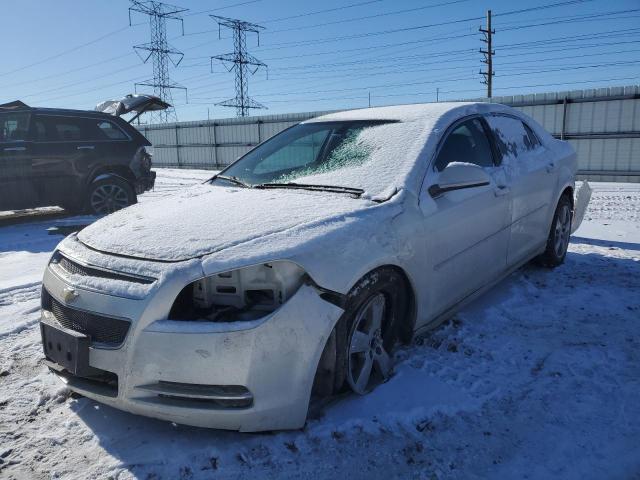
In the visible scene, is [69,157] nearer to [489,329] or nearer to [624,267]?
[489,329]

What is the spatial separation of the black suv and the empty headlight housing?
257 inches

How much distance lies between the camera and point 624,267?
16.0 feet

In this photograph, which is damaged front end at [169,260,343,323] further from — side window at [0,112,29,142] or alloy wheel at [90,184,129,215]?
side window at [0,112,29,142]

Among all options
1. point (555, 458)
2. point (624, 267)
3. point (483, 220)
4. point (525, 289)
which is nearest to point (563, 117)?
point (624, 267)

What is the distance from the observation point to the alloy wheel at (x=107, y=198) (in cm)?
800

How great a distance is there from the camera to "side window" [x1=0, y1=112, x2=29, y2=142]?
754 cm

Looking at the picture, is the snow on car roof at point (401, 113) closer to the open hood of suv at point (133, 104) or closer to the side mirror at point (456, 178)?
the side mirror at point (456, 178)

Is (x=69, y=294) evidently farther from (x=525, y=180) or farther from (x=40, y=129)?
(x=40, y=129)

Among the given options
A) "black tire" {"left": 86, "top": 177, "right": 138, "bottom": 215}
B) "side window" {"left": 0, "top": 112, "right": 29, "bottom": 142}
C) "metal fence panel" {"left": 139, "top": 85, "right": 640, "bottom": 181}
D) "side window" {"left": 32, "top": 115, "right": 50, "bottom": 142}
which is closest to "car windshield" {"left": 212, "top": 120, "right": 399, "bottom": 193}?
"black tire" {"left": 86, "top": 177, "right": 138, "bottom": 215}

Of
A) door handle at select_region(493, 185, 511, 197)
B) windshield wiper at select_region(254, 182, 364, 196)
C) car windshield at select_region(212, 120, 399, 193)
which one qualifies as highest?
car windshield at select_region(212, 120, 399, 193)

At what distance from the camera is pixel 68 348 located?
220cm

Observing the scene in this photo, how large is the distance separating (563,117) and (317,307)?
47.1ft

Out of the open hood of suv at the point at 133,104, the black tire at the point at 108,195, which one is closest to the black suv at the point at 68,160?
the black tire at the point at 108,195

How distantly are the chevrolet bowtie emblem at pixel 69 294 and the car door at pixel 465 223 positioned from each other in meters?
1.82
